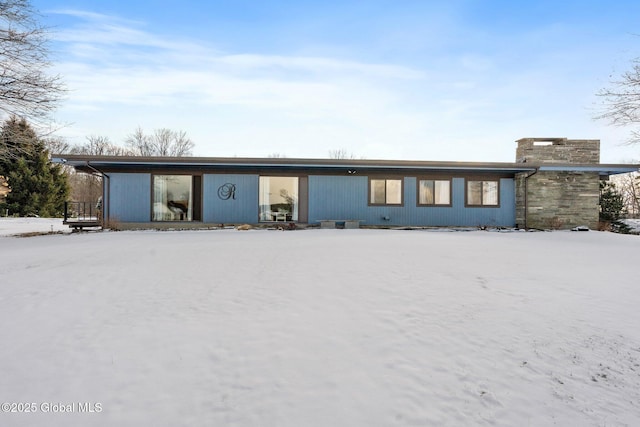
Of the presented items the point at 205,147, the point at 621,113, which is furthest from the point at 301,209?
the point at 205,147

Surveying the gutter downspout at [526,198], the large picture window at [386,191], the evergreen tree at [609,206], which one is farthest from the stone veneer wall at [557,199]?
the evergreen tree at [609,206]

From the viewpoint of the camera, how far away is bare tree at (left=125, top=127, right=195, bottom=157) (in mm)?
39219

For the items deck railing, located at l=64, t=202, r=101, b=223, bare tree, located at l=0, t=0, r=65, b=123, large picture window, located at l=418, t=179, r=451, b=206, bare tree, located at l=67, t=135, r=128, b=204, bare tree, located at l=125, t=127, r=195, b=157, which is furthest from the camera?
bare tree, located at l=125, t=127, r=195, b=157

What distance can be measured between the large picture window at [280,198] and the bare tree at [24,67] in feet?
26.3

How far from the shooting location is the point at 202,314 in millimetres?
3941

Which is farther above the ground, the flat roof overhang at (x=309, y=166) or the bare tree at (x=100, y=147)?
the bare tree at (x=100, y=147)

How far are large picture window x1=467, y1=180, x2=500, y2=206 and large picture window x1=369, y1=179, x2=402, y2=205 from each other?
9.41ft

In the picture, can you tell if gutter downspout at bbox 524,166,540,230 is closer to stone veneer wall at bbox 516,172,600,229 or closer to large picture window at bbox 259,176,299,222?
stone veneer wall at bbox 516,172,600,229

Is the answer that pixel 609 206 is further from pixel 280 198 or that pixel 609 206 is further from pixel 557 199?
pixel 280 198

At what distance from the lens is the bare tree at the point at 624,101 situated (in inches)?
580

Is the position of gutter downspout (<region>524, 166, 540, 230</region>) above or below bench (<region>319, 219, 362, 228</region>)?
above

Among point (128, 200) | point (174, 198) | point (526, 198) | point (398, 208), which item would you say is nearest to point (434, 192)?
point (398, 208)

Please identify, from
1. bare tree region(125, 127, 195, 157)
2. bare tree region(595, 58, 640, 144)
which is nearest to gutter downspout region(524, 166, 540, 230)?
bare tree region(595, 58, 640, 144)

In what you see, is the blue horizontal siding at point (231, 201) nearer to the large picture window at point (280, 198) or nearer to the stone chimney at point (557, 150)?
the large picture window at point (280, 198)
